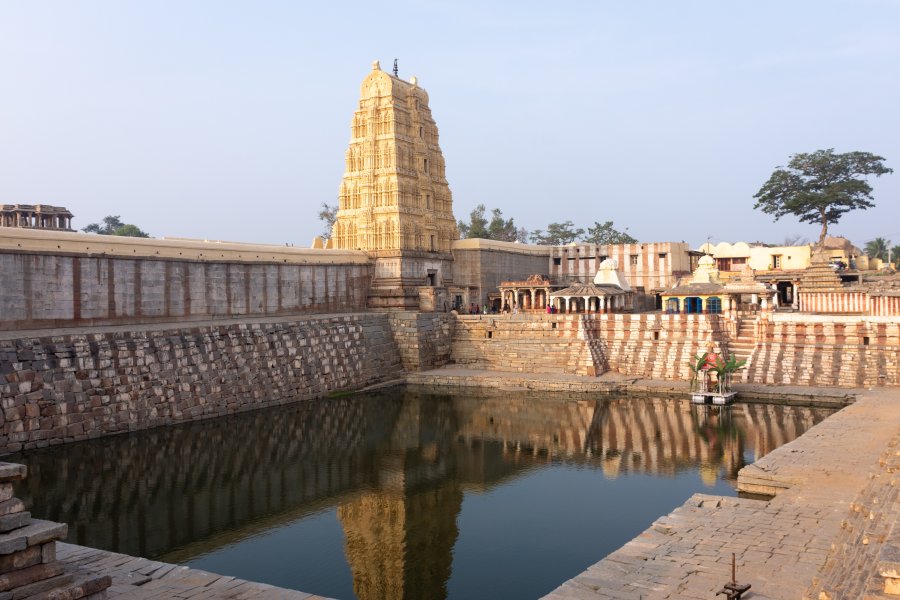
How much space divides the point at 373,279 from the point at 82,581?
32.0 meters

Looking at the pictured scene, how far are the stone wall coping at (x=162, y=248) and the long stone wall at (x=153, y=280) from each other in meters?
0.04

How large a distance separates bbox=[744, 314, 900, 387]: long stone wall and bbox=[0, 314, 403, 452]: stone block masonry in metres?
17.0

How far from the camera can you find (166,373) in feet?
80.3

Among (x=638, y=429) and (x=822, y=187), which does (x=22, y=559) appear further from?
(x=822, y=187)

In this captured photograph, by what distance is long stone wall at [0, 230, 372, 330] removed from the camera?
77.9ft

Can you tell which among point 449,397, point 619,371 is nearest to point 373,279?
point 449,397

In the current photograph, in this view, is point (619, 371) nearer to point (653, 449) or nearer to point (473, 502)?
point (653, 449)

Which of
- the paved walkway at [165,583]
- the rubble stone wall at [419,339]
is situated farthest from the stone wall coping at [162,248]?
the paved walkway at [165,583]

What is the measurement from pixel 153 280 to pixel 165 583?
19449mm

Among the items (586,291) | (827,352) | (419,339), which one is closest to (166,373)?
(419,339)

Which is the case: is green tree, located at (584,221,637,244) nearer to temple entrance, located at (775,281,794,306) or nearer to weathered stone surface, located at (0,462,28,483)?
temple entrance, located at (775,281,794,306)

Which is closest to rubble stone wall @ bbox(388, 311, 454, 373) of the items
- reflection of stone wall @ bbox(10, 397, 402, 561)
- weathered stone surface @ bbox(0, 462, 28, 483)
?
reflection of stone wall @ bbox(10, 397, 402, 561)

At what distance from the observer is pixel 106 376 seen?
74.2 feet

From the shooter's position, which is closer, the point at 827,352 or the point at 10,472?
the point at 10,472
